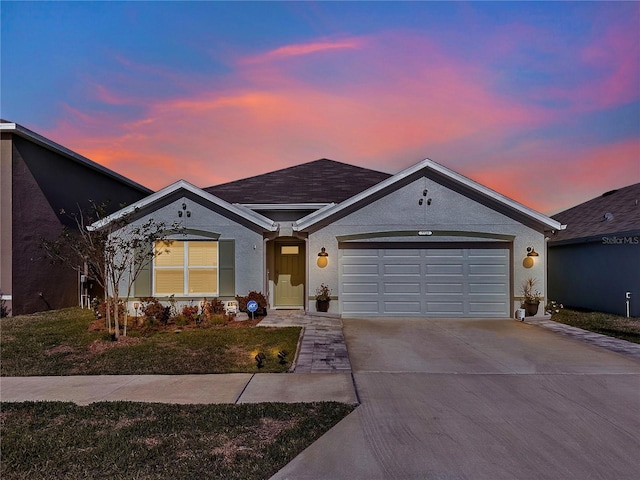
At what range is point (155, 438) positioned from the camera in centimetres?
399

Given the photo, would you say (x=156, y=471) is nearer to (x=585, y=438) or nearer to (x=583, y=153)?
(x=585, y=438)

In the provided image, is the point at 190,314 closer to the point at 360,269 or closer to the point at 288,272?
the point at 288,272

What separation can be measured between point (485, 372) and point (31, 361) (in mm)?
7993

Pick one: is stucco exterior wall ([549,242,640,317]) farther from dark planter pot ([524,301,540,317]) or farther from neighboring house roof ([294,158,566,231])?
dark planter pot ([524,301,540,317])

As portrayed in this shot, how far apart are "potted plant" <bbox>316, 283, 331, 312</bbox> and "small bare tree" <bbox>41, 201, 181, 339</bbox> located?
468 centimetres

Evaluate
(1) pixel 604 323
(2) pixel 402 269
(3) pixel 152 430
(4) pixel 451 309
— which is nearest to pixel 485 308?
(4) pixel 451 309

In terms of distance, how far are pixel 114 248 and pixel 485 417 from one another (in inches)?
419

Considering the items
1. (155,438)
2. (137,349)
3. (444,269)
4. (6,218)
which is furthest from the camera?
(6,218)

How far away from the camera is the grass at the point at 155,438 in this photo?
11.2ft

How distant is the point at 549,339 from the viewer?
29.0 feet

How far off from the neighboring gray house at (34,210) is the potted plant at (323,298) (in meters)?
9.25

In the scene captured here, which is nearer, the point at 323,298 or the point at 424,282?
the point at 323,298

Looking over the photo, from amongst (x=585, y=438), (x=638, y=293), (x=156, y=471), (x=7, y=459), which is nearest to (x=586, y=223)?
(x=638, y=293)

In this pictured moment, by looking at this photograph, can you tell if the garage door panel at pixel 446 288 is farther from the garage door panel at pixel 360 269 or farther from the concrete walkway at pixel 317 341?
the concrete walkway at pixel 317 341
